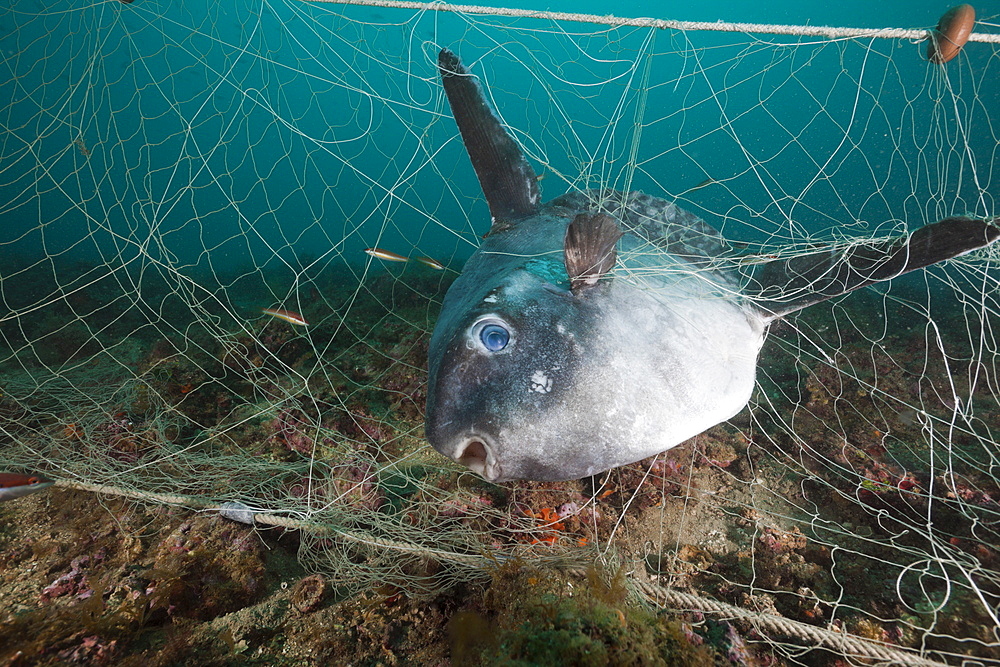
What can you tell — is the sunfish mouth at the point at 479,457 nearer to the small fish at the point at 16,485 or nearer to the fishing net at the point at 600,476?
the fishing net at the point at 600,476

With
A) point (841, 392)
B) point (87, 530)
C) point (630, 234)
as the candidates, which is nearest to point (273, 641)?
point (87, 530)

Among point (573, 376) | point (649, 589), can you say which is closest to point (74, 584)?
point (573, 376)

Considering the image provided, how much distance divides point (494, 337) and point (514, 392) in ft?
1.01

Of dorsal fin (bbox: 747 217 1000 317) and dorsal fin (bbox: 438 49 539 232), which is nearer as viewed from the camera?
dorsal fin (bbox: 747 217 1000 317)

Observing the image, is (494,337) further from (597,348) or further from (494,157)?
(494,157)

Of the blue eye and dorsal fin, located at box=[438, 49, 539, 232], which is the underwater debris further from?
dorsal fin, located at box=[438, 49, 539, 232]

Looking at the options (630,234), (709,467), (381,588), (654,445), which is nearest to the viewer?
(654,445)

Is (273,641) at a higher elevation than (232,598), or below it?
higher

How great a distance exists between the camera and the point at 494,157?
4074 mm

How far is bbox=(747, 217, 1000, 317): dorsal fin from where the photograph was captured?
2.26 metres

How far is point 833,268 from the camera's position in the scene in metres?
→ 2.83

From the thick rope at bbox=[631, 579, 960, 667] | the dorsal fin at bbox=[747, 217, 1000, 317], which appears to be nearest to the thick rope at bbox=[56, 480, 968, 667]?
the thick rope at bbox=[631, 579, 960, 667]

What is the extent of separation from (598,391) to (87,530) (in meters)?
3.69

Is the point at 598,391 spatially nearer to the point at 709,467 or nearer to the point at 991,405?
the point at 709,467
